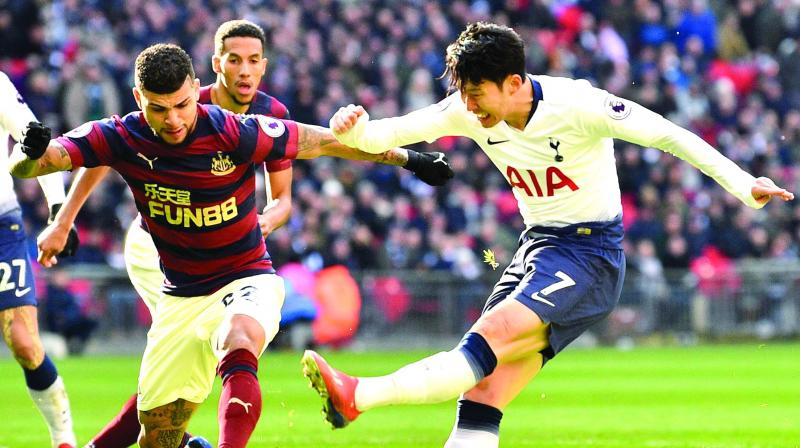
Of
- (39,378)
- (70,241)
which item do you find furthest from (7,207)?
(39,378)

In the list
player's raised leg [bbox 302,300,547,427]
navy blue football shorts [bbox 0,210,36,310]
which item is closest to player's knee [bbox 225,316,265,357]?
player's raised leg [bbox 302,300,547,427]

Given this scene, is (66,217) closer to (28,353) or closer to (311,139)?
(28,353)

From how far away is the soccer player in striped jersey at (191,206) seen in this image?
691 centimetres

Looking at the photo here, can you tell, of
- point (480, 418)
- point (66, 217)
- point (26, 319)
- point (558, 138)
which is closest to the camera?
point (480, 418)

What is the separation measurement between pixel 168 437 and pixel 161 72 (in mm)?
2001

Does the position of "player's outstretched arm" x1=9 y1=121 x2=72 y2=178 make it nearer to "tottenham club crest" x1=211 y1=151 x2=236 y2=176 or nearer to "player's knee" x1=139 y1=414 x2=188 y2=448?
"tottenham club crest" x1=211 y1=151 x2=236 y2=176

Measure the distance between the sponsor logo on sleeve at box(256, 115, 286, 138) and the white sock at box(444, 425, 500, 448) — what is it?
1729 millimetres

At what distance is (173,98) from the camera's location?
6918mm

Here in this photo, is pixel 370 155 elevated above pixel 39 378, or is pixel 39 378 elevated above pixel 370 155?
pixel 370 155

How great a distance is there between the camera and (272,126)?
731cm

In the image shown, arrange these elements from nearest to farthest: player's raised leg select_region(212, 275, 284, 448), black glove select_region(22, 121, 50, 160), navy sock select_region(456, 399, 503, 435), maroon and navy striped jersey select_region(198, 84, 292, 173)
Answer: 1. player's raised leg select_region(212, 275, 284, 448)
2. black glove select_region(22, 121, 50, 160)
3. navy sock select_region(456, 399, 503, 435)
4. maroon and navy striped jersey select_region(198, 84, 292, 173)

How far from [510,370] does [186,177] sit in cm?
185

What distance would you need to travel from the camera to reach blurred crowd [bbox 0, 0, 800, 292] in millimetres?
21016

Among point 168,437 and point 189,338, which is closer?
point 189,338
